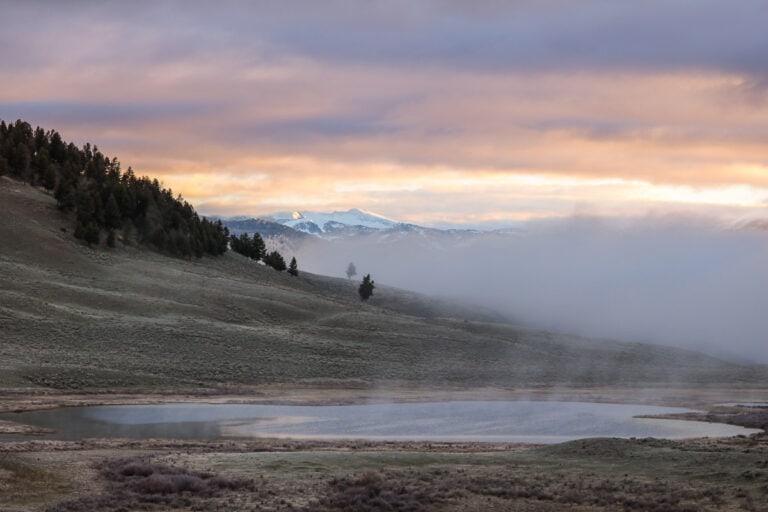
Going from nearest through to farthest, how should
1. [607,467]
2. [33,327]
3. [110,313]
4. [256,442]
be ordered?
[607,467]
[256,442]
[33,327]
[110,313]

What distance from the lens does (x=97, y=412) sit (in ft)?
206

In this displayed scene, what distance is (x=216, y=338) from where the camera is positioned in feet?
328

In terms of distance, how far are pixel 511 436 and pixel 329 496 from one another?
90.7ft

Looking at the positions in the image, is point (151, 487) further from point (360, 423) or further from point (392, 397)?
point (392, 397)

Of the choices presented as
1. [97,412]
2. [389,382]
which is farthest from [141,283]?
[97,412]

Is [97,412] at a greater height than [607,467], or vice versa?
[607,467]

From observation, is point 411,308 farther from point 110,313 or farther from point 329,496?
point 329,496

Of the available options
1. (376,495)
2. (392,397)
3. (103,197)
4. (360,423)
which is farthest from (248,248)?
(376,495)

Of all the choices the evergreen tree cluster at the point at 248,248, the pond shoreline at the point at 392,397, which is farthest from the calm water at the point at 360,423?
the evergreen tree cluster at the point at 248,248

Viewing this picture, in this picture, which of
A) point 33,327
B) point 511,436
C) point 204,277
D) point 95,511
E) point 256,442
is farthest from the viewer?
point 204,277

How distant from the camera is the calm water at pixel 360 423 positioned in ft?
184

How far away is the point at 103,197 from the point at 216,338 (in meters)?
64.5

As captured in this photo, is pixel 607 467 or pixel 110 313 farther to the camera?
pixel 110 313

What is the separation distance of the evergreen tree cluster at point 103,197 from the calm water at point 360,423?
79.2m
